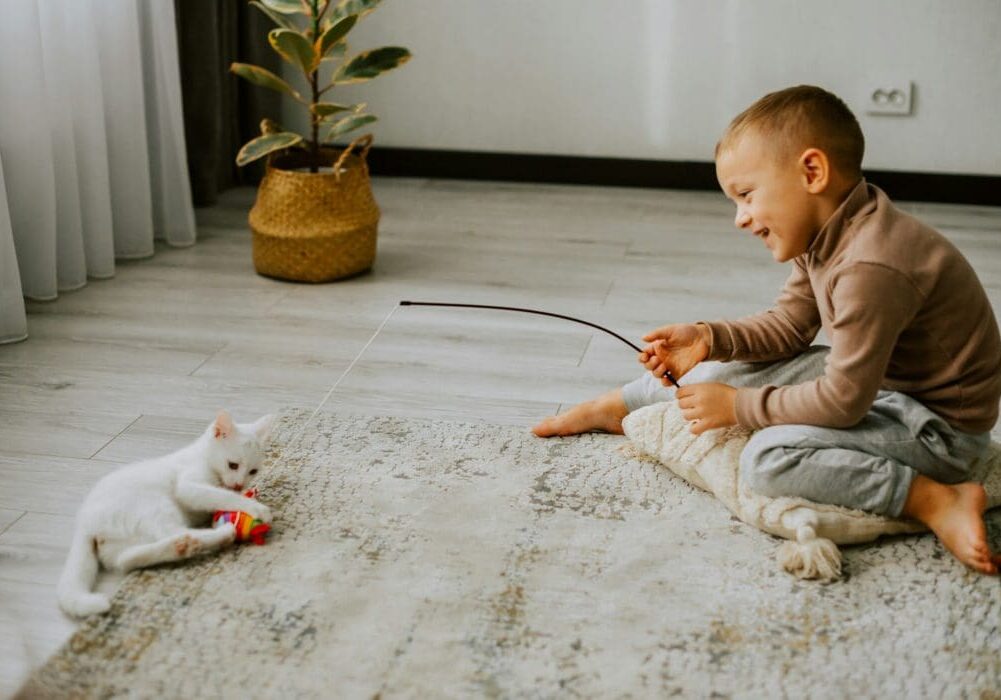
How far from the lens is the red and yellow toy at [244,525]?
56.2 inches

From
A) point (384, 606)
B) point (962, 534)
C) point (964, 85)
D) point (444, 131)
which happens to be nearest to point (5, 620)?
point (384, 606)

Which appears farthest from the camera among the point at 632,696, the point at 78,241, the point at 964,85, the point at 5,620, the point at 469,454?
the point at 964,85

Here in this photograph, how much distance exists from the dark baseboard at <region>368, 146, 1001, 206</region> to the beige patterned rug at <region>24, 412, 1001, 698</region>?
1.90 m

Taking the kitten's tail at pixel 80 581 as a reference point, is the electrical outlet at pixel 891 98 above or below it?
above

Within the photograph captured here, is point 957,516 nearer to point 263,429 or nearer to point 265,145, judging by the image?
point 263,429

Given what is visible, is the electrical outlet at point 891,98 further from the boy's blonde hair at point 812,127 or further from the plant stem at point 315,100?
the boy's blonde hair at point 812,127

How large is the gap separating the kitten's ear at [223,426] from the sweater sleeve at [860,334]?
2.42ft

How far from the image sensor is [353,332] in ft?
7.38

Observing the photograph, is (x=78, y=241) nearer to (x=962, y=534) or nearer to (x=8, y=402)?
(x=8, y=402)

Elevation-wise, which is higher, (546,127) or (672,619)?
(546,127)

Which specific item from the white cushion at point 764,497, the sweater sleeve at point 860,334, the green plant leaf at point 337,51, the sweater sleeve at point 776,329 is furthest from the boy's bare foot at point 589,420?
the green plant leaf at point 337,51

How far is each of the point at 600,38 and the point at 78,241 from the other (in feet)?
5.34

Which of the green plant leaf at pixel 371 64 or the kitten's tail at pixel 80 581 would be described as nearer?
the kitten's tail at pixel 80 581

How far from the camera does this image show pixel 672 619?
1.29 metres
